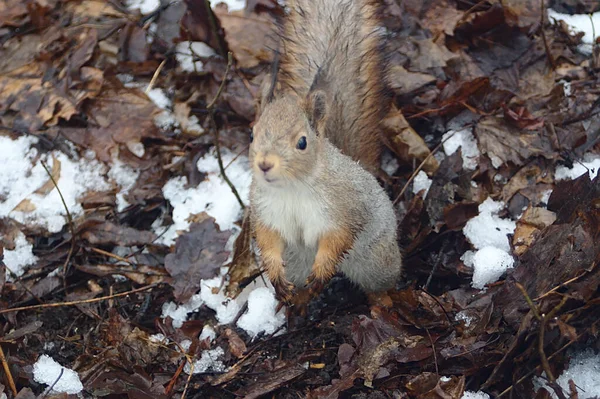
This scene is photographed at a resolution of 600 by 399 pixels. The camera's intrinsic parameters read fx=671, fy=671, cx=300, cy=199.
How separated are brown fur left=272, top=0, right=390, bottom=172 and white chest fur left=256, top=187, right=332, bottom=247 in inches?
21.5

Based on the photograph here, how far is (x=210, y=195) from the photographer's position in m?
3.59

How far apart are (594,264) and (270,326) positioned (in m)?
1.38

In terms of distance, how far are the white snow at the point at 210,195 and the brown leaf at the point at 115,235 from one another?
0.09 metres

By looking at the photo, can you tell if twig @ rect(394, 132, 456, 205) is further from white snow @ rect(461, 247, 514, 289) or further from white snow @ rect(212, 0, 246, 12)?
white snow @ rect(212, 0, 246, 12)

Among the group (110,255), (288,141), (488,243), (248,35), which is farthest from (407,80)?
(110,255)

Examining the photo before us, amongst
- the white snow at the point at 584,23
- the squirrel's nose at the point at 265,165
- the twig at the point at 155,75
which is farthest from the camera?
the twig at the point at 155,75

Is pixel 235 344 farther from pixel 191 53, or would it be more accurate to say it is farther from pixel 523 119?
pixel 191 53

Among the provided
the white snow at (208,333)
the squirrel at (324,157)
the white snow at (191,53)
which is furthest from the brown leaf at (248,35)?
the white snow at (208,333)

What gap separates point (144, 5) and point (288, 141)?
254cm

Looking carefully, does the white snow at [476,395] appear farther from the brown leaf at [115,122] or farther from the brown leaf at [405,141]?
the brown leaf at [115,122]

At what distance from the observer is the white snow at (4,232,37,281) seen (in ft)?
10.8

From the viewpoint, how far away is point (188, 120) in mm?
3895

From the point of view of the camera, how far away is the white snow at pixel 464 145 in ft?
11.3

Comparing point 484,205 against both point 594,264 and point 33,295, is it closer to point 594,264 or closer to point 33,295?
point 594,264
